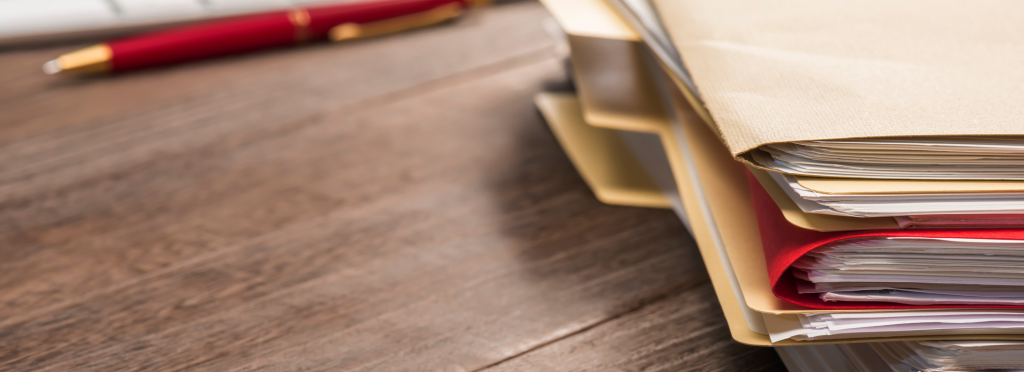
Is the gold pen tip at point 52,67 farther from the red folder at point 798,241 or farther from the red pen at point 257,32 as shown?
the red folder at point 798,241

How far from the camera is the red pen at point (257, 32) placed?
0.59 m

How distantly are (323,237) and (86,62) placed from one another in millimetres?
326

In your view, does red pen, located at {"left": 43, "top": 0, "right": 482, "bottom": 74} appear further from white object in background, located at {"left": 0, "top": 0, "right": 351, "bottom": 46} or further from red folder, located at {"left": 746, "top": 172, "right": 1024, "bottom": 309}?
red folder, located at {"left": 746, "top": 172, "right": 1024, "bottom": 309}

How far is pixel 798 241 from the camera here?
0.26m

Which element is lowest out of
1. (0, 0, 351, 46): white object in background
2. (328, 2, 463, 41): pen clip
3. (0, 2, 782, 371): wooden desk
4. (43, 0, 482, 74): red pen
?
(0, 2, 782, 371): wooden desk

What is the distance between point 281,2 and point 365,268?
378 mm

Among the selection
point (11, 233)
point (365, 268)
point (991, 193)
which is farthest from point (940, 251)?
point (11, 233)

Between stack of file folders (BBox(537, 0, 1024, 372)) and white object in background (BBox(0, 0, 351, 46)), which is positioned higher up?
white object in background (BBox(0, 0, 351, 46))

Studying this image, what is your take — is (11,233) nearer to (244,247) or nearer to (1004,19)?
(244,247)

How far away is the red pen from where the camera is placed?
0.59 meters

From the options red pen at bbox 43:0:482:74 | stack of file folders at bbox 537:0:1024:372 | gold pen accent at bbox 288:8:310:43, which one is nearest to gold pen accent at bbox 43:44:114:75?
red pen at bbox 43:0:482:74

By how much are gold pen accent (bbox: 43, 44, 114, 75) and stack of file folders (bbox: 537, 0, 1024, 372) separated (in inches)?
18.7

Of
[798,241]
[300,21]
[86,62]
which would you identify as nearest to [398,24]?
[300,21]

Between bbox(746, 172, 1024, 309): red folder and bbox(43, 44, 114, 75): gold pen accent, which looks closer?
bbox(746, 172, 1024, 309): red folder
